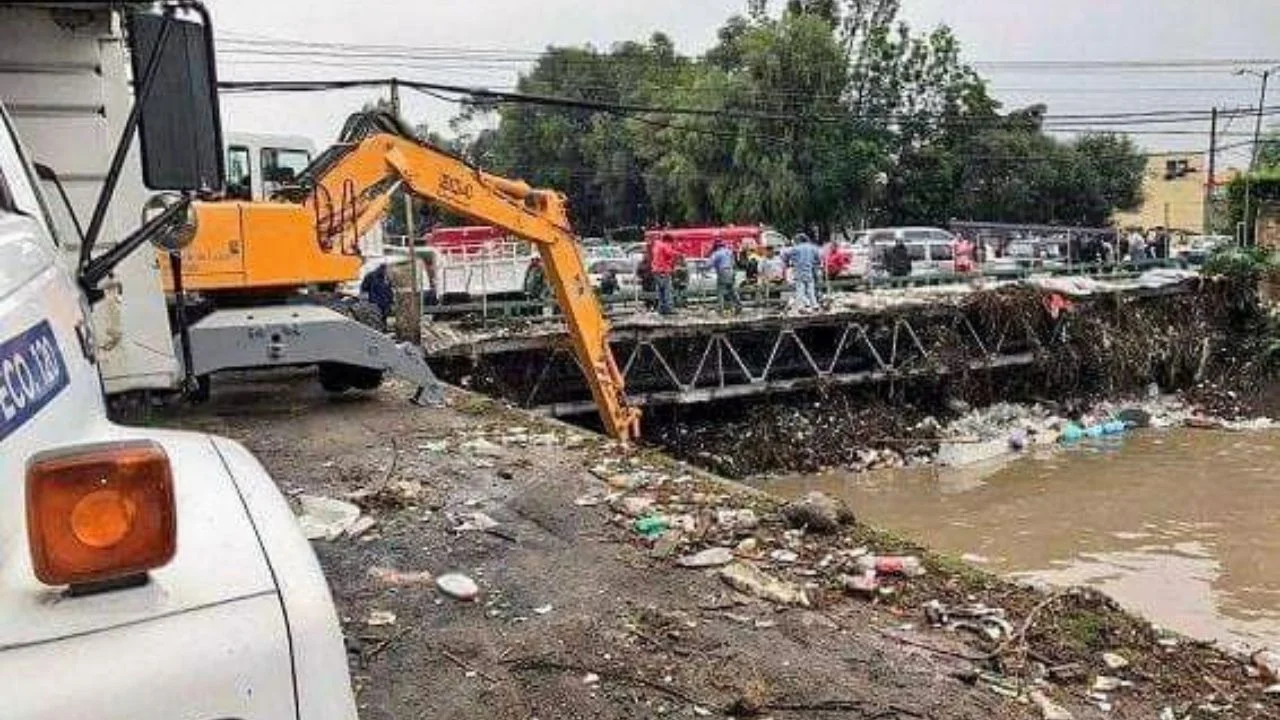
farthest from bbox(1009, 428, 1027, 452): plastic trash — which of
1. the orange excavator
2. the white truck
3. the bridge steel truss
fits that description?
the white truck

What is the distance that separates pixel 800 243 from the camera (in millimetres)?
20891

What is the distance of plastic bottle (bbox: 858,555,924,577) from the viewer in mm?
5391

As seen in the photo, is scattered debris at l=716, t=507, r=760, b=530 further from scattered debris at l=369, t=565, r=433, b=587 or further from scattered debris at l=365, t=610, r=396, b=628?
scattered debris at l=365, t=610, r=396, b=628

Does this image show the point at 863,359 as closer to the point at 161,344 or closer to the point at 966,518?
the point at 966,518

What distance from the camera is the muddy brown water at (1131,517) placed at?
36.3 feet

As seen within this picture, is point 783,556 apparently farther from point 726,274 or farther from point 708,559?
point 726,274

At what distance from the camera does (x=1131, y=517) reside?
587 inches

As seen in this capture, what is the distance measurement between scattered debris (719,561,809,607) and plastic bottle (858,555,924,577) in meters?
0.46

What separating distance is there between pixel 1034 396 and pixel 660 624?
1952 centimetres

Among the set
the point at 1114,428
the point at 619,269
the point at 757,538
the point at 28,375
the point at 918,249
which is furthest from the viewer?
the point at 918,249

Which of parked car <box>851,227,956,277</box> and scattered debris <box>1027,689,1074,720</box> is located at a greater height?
parked car <box>851,227,956,277</box>

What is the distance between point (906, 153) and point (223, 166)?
42.3m

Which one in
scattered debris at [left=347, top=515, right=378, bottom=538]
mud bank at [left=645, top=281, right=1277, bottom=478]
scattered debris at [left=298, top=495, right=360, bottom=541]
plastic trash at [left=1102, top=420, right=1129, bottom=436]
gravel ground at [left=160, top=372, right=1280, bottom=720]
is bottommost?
plastic trash at [left=1102, top=420, right=1129, bottom=436]

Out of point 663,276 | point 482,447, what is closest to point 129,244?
point 482,447
